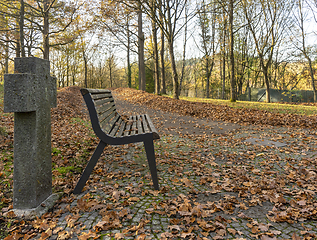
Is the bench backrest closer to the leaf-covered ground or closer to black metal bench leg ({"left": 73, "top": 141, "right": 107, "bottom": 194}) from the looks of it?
black metal bench leg ({"left": 73, "top": 141, "right": 107, "bottom": 194})

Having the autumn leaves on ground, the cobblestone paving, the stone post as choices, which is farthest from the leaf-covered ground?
the stone post

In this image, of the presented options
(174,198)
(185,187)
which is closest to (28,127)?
(174,198)

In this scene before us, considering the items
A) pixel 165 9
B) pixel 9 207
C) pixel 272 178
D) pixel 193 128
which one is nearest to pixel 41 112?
pixel 9 207

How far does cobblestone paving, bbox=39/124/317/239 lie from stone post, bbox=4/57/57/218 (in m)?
0.41

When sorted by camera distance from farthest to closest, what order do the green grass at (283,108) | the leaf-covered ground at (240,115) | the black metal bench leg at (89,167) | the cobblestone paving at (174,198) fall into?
1. the green grass at (283,108)
2. the leaf-covered ground at (240,115)
3. the black metal bench leg at (89,167)
4. the cobblestone paving at (174,198)

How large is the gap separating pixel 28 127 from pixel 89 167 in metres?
0.88

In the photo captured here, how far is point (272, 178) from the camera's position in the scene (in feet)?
11.0

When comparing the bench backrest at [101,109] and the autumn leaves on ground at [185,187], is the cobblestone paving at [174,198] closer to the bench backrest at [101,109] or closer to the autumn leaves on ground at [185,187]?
the autumn leaves on ground at [185,187]

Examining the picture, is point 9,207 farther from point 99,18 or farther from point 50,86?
point 99,18

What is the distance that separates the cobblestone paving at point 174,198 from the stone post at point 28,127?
41 centimetres

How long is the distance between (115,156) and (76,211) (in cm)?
196

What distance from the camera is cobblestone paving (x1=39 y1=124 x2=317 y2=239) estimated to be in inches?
80.4

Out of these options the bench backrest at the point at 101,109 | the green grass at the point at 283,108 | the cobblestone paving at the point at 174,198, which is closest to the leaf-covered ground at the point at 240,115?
the green grass at the point at 283,108

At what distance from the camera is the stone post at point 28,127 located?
2121mm
